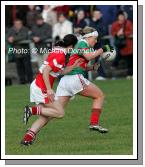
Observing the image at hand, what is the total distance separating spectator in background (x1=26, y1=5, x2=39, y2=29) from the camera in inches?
1123

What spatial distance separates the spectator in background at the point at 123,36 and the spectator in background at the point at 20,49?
2.70 meters

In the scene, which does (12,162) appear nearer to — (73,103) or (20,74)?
(73,103)

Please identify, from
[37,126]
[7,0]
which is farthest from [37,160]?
[7,0]

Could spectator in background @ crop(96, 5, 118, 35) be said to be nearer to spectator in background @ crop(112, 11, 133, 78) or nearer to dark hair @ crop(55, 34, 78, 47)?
spectator in background @ crop(112, 11, 133, 78)

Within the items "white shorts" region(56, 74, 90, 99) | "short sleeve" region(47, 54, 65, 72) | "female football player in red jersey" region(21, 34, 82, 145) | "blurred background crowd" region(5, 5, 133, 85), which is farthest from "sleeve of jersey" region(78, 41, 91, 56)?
"blurred background crowd" region(5, 5, 133, 85)

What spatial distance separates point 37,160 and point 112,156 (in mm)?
1209

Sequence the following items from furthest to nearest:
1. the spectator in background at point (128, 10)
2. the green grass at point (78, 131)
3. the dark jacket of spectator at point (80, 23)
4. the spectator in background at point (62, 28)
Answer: the spectator in background at point (128, 10) < the spectator in background at point (62, 28) < the dark jacket of spectator at point (80, 23) < the green grass at point (78, 131)

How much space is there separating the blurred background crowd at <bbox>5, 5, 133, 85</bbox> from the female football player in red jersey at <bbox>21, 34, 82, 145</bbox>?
39.1ft

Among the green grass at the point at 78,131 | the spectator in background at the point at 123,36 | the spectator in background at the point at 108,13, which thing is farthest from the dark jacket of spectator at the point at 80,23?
the green grass at the point at 78,131

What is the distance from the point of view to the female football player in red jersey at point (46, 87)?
591 inches

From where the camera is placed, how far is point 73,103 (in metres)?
22.1

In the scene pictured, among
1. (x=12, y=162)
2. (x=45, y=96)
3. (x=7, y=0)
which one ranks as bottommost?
(x=12, y=162)

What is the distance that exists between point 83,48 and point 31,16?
1285 cm

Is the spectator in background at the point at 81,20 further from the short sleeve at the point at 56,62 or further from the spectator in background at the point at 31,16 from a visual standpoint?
the short sleeve at the point at 56,62
